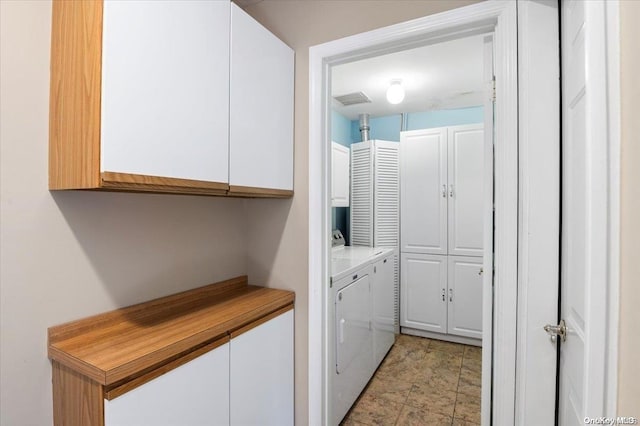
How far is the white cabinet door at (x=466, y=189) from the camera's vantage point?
314 cm

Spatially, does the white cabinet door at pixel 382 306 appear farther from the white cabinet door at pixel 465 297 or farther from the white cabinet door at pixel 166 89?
the white cabinet door at pixel 166 89

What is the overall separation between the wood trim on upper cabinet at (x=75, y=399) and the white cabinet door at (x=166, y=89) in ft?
2.01

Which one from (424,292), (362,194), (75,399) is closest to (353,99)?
(362,194)

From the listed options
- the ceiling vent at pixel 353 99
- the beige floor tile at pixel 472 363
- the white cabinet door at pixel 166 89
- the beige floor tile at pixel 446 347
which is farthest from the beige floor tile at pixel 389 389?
the ceiling vent at pixel 353 99

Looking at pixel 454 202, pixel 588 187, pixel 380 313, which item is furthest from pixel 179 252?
pixel 454 202

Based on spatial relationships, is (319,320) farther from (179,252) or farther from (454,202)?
(454,202)

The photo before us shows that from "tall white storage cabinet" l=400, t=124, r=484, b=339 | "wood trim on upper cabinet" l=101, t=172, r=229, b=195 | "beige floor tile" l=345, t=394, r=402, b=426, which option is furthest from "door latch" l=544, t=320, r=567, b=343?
"tall white storage cabinet" l=400, t=124, r=484, b=339

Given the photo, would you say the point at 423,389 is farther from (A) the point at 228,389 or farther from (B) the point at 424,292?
(A) the point at 228,389

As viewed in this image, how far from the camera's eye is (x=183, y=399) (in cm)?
106

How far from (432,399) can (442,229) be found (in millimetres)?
1631

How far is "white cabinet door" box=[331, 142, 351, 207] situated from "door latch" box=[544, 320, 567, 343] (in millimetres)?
2184

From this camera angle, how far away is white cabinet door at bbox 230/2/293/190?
1.30m

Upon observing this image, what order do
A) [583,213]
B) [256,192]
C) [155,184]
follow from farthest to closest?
[256,192] < [155,184] < [583,213]

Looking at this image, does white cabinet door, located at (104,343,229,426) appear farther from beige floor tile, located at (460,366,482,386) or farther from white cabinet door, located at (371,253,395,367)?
beige floor tile, located at (460,366,482,386)
